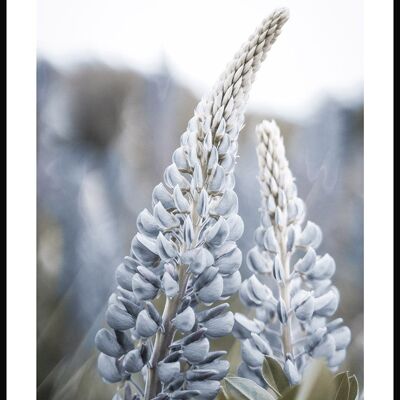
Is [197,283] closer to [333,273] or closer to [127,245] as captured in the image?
[127,245]

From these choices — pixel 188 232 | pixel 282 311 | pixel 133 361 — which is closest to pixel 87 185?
pixel 188 232

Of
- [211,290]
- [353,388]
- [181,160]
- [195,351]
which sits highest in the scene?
[181,160]

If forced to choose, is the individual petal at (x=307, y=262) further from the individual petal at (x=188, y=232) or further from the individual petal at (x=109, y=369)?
the individual petal at (x=109, y=369)

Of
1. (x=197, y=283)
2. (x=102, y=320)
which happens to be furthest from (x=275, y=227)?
(x=102, y=320)

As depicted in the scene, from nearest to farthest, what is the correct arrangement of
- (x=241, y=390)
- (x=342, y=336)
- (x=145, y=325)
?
(x=145, y=325) < (x=241, y=390) < (x=342, y=336)

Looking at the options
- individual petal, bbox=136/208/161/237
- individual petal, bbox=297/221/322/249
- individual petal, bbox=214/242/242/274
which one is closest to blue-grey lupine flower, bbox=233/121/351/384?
individual petal, bbox=297/221/322/249
